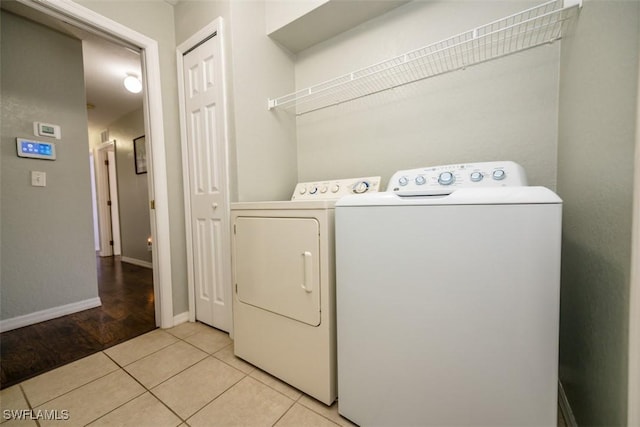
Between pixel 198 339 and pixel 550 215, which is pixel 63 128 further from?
pixel 550 215

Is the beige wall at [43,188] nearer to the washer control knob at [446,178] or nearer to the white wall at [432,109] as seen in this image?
the white wall at [432,109]

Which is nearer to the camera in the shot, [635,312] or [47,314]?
[635,312]

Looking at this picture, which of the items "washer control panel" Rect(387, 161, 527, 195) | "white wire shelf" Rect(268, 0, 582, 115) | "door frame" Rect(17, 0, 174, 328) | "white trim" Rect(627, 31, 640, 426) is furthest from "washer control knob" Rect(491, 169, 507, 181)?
"door frame" Rect(17, 0, 174, 328)

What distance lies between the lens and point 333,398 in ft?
3.52

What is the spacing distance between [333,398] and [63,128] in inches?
120

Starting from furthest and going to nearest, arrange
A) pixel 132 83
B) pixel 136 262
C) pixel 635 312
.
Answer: pixel 136 262
pixel 132 83
pixel 635 312

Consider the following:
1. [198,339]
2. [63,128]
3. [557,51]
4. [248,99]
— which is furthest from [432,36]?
[63,128]

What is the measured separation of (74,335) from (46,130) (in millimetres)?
1727

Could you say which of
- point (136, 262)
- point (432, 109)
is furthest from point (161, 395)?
point (136, 262)

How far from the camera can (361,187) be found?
1.44 metres

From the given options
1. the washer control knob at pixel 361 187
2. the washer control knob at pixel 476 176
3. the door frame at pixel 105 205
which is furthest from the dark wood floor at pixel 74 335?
the door frame at pixel 105 205

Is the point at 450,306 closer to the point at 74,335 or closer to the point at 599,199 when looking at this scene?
the point at 599,199

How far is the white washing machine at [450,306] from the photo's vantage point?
0.65 m

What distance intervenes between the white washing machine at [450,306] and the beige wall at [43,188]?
265 cm
